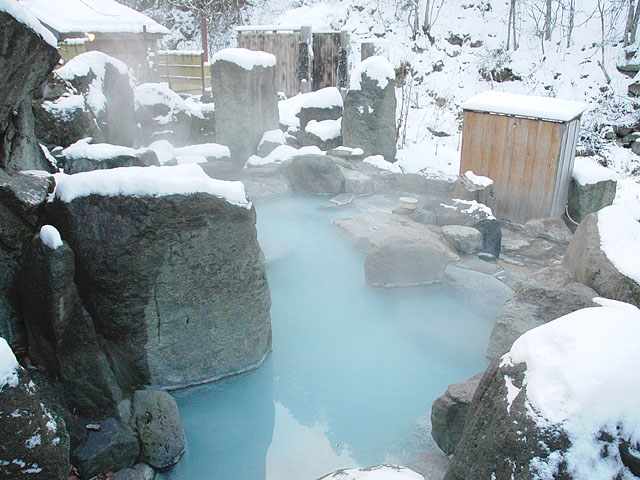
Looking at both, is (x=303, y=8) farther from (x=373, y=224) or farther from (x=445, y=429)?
(x=445, y=429)

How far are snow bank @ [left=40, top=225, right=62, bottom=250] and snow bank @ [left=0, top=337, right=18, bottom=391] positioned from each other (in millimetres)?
1203

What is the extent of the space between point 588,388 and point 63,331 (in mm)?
3015

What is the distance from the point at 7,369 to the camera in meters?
2.30

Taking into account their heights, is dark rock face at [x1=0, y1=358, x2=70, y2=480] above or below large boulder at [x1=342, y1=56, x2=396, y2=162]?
below

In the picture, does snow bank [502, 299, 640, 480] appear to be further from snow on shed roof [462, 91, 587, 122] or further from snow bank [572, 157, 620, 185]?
snow bank [572, 157, 620, 185]

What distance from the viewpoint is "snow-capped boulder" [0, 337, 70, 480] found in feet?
7.49

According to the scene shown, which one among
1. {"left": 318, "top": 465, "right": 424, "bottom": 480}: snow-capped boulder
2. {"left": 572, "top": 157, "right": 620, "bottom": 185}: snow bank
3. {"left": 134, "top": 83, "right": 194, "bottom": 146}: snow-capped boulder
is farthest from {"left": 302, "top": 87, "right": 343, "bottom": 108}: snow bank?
{"left": 318, "top": 465, "right": 424, "bottom": 480}: snow-capped boulder

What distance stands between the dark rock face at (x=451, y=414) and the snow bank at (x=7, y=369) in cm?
231

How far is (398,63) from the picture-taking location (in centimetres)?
1823

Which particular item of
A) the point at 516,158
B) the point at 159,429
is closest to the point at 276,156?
the point at 516,158

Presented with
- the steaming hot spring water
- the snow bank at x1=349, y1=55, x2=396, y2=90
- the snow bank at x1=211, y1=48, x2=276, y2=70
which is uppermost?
the snow bank at x1=211, y1=48, x2=276, y2=70

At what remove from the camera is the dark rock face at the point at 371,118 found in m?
9.68

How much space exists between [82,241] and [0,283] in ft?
1.82

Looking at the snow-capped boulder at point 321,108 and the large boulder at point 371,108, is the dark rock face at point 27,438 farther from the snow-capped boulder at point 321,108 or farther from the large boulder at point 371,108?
the snow-capped boulder at point 321,108
